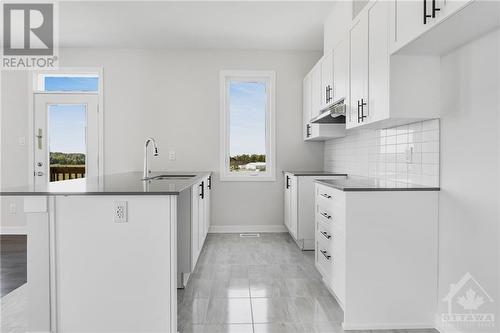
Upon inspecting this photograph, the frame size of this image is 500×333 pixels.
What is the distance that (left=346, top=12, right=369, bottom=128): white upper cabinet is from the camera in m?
2.83

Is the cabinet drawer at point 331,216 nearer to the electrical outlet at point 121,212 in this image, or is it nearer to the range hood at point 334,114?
the range hood at point 334,114

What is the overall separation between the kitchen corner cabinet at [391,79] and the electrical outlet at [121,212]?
1.74 metres

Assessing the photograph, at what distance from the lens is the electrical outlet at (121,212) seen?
212 cm

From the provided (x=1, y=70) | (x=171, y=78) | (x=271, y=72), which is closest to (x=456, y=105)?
(x=271, y=72)

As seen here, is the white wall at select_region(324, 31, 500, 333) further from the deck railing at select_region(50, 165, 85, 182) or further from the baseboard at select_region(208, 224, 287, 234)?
the deck railing at select_region(50, 165, 85, 182)

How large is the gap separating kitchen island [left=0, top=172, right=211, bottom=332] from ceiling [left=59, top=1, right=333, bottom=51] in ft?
8.43

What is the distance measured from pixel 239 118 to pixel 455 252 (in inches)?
149

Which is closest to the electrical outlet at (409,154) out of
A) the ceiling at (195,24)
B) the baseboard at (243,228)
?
the ceiling at (195,24)

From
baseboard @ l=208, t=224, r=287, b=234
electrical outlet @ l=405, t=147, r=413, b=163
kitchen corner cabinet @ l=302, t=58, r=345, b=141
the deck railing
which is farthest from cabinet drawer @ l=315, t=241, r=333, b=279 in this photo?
the deck railing

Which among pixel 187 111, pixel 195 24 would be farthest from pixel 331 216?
pixel 187 111

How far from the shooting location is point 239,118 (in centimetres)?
554

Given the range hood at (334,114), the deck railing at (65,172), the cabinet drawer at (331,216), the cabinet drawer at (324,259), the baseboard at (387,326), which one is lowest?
the baseboard at (387,326)

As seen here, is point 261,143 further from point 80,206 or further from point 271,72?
point 80,206

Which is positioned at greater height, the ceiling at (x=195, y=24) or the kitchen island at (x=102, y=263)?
the ceiling at (x=195, y=24)
